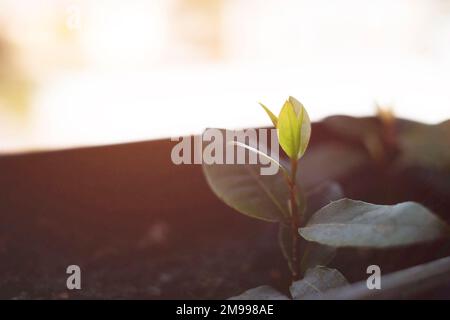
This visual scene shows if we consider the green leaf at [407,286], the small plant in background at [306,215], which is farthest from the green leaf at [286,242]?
the green leaf at [407,286]

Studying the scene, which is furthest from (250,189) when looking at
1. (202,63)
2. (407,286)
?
(202,63)

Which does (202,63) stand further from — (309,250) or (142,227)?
(309,250)

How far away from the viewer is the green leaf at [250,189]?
50 cm

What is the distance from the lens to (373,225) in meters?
0.40

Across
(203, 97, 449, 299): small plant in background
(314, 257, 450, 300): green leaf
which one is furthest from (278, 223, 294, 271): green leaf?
(314, 257, 450, 300): green leaf

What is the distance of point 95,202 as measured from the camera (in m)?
0.65

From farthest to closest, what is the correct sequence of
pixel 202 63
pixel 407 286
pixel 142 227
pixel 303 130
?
pixel 202 63 < pixel 142 227 < pixel 303 130 < pixel 407 286

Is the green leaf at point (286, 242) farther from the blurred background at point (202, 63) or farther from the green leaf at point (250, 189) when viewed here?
the blurred background at point (202, 63)

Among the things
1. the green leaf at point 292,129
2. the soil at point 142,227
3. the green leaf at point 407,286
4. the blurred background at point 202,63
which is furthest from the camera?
the blurred background at point 202,63

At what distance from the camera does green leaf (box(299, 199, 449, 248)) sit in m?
0.37

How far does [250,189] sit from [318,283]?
0.12 meters

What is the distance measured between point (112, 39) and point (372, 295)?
1.03m

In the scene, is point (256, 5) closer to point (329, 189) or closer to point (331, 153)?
point (331, 153)
